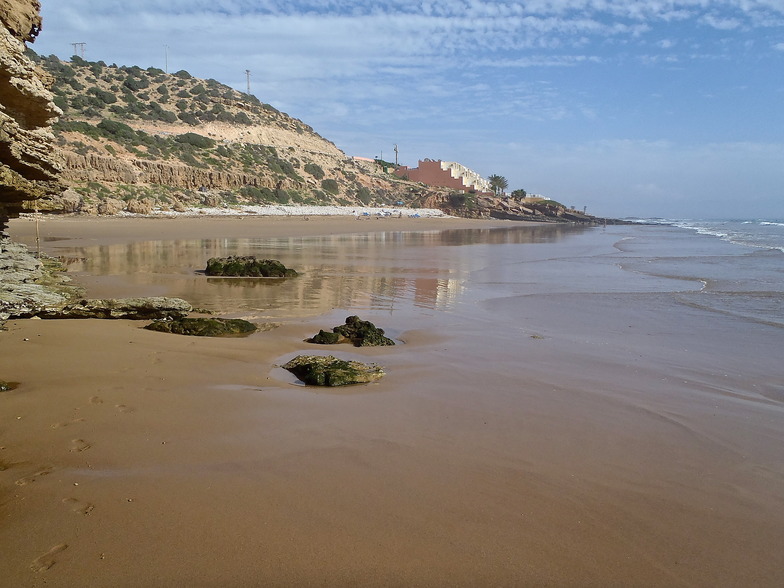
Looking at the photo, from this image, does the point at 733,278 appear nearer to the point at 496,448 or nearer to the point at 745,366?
the point at 745,366

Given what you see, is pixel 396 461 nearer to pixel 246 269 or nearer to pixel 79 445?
pixel 79 445

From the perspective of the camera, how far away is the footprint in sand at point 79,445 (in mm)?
3329

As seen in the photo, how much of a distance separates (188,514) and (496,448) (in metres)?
2.04

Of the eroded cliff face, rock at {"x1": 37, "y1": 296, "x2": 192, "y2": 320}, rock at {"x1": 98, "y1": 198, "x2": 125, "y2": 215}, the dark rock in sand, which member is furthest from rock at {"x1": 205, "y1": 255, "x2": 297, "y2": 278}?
rock at {"x1": 98, "y1": 198, "x2": 125, "y2": 215}

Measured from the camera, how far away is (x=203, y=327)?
267 inches

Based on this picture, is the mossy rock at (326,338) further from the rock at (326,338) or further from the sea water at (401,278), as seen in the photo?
the sea water at (401,278)

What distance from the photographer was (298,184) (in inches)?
2087

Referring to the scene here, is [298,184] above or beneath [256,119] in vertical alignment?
beneath

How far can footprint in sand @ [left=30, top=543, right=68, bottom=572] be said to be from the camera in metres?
2.26

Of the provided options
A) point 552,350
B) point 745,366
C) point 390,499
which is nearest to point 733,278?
point 745,366

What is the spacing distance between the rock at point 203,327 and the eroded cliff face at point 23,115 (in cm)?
229

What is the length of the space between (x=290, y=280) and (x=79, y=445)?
9.28 metres

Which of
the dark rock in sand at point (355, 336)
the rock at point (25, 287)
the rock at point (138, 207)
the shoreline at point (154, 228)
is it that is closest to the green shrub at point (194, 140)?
the shoreline at point (154, 228)

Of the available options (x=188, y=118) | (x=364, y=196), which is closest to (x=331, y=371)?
(x=188, y=118)
